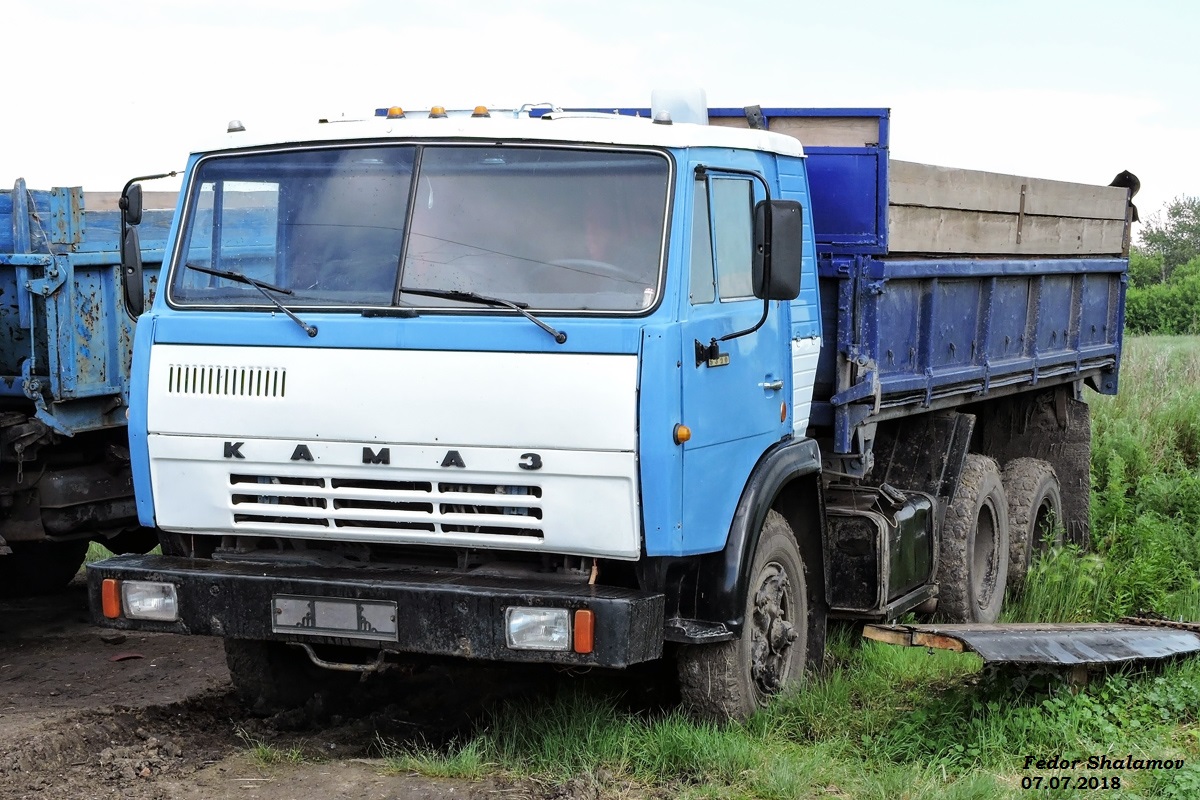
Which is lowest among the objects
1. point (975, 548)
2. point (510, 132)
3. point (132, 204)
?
point (975, 548)

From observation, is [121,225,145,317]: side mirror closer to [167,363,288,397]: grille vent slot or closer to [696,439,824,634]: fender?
[167,363,288,397]: grille vent slot

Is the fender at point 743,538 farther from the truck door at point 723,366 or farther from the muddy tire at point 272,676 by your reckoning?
the muddy tire at point 272,676

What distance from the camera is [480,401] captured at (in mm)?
4820

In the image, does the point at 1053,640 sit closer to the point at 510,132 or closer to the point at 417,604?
the point at 417,604

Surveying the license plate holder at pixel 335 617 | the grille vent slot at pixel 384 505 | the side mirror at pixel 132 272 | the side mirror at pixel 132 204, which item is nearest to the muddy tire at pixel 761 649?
the grille vent slot at pixel 384 505

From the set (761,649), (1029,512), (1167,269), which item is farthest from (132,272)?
(1167,269)

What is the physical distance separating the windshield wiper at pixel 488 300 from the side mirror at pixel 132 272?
3.84 ft

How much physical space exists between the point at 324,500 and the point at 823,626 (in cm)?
242

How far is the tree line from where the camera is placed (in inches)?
1367

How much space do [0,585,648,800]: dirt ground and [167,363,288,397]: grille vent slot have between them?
1375mm

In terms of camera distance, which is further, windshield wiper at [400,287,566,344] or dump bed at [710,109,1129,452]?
dump bed at [710,109,1129,452]

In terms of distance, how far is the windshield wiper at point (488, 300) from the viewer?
475 cm

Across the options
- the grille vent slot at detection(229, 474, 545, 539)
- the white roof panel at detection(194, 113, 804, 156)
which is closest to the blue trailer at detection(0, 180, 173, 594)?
the white roof panel at detection(194, 113, 804, 156)

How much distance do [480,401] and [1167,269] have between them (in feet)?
132
